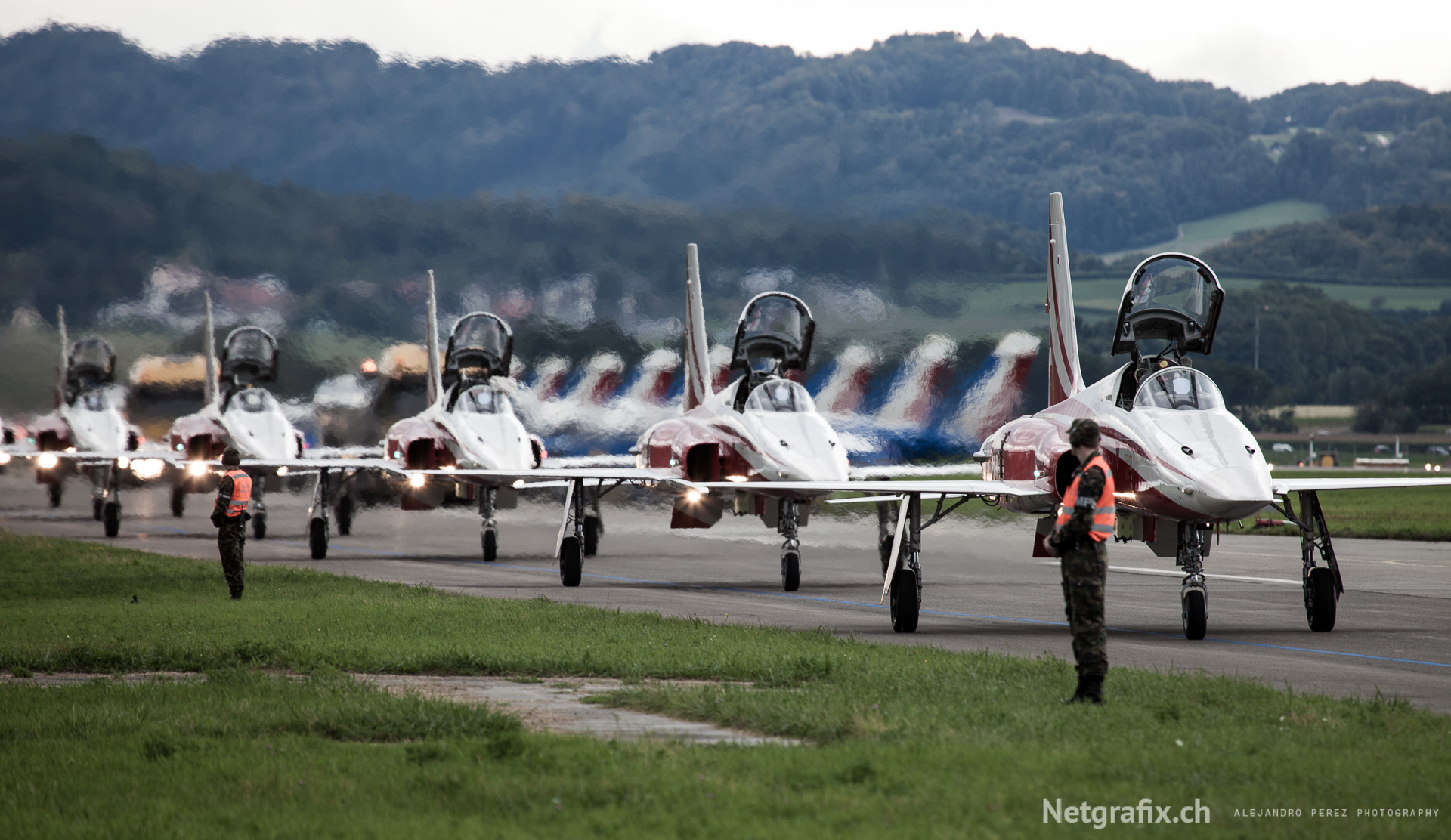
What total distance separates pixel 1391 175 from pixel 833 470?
467 ft

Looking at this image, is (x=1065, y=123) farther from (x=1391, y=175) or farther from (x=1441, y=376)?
(x=1391, y=175)

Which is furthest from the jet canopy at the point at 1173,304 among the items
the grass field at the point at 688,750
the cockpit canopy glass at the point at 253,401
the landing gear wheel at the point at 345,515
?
the cockpit canopy glass at the point at 253,401

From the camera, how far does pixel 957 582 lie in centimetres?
2162

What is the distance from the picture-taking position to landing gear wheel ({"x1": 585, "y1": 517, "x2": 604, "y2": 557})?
28064 millimetres

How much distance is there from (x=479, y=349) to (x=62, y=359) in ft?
52.0

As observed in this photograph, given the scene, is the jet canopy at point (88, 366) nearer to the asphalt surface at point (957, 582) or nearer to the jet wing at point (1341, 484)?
the asphalt surface at point (957, 582)

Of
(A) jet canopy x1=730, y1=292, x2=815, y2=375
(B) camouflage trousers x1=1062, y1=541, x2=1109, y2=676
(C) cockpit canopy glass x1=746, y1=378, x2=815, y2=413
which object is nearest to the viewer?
(B) camouflage trousers x1=1062, y1=541, x2=1109, y2=676

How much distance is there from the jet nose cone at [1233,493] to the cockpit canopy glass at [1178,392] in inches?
49.4

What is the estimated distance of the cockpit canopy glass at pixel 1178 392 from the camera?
15.1m

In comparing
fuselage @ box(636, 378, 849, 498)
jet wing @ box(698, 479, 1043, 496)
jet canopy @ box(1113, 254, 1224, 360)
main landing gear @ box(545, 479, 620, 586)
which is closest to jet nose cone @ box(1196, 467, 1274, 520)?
jet wing @ box(698, 479, 1043, 496)

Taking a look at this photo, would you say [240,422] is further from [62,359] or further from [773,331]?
[773,331]

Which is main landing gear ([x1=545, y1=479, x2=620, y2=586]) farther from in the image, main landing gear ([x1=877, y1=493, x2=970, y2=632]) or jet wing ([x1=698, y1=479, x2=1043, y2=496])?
main landing gear ([x1=877, y1=493, x2=970, y2=632])

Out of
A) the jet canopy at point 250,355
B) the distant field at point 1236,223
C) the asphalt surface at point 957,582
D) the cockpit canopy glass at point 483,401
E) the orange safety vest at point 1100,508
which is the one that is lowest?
the asphalt surface at point 957,582

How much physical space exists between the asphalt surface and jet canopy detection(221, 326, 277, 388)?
13.0 feet
